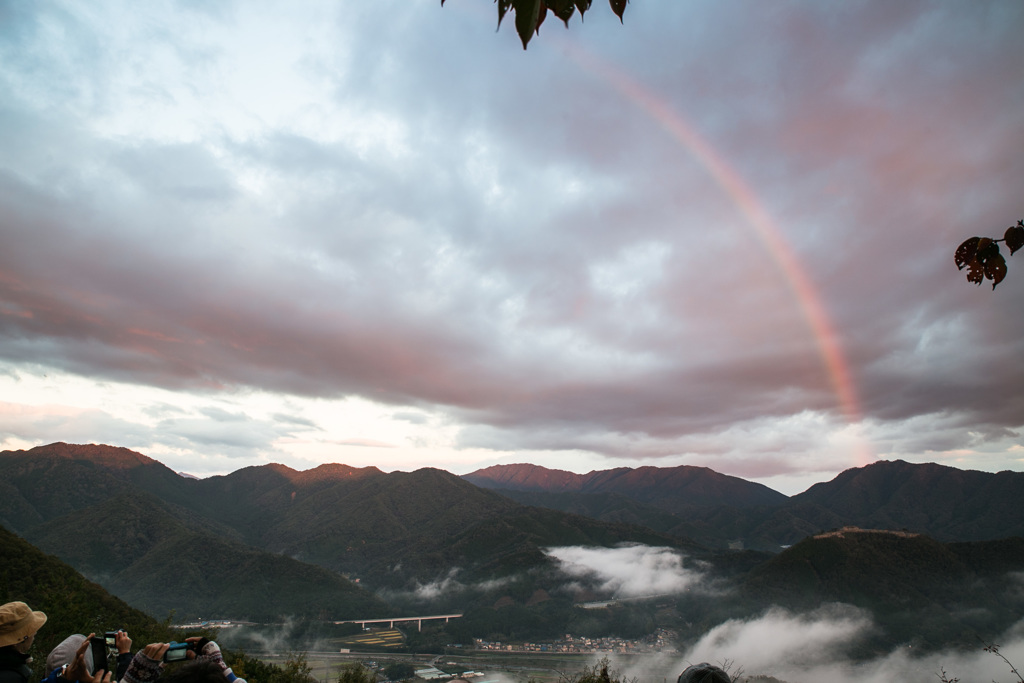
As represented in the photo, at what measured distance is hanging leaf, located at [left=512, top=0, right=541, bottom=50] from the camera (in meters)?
2.01

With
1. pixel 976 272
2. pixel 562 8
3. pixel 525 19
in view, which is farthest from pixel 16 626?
pixel 976 272

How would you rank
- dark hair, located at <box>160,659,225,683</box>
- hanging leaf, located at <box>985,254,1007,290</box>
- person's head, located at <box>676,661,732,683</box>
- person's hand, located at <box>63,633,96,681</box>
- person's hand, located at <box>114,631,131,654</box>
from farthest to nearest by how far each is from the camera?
1. person's hand, located at <box>114,631,131,654</box>
2. person's hand, located at <box>63,633,96,681</box>
3. person's head, located at <box>676,661,732,683</box>
4. dark hair, located at <box>160,659,225,683</box>
5. hanging leaf, located at <box>985,254,1007,290</box>

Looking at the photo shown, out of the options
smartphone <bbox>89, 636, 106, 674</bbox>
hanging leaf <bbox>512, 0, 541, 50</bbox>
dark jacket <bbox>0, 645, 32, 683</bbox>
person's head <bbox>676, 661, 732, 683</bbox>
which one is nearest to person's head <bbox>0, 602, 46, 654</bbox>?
dark jacket <bbox>0, 645, 32, 683</bbox>

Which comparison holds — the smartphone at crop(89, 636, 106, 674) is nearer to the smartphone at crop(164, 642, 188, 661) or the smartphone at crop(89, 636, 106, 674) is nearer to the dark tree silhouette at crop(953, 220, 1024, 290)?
the smartphone at crop(164, 642, 188, 661)

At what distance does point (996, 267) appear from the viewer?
2902mm

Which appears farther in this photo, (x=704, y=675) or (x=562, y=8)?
(x=704, y=675)

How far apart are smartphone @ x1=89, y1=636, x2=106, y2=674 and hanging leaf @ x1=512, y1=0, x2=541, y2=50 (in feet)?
24.6

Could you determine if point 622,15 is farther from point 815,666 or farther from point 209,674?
point 815,666

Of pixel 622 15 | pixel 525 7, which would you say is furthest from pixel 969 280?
pixel 525 7

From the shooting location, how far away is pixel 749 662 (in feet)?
580

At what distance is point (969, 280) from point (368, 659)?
8147 inches

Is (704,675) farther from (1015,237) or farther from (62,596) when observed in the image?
(62,596)

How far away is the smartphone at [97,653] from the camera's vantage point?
19.2 ft

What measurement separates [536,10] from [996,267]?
2.87 metres
